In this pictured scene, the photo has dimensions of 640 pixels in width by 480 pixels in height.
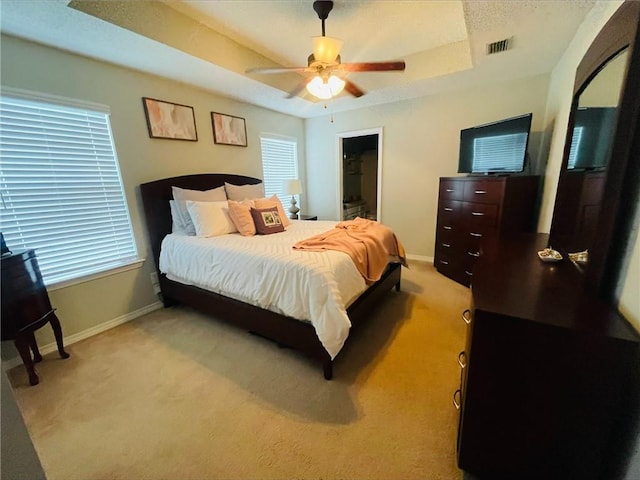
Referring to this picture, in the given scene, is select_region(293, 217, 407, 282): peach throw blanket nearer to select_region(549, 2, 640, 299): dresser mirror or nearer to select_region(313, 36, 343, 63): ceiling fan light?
select_region(549, 2, 640, 299): dresser mirror

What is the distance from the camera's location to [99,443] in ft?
4.58

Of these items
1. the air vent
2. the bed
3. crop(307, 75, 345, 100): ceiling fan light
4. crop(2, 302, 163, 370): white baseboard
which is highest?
the air vent

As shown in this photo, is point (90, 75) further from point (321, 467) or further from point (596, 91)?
point (596, 91)

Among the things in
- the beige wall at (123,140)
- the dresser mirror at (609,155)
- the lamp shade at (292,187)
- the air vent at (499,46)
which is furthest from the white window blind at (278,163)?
the dresser mirror at (609,155)

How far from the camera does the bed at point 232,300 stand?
1.81 m

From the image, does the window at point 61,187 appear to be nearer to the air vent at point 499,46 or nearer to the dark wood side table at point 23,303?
the dark wood side table at point 23,303

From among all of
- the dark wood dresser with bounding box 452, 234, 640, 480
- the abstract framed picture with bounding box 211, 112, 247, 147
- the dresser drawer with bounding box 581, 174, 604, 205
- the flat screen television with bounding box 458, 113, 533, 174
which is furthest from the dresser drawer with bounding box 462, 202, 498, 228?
the abstract framed picture with bounding box 211, 112, 247, 147

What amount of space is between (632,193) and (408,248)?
3329 mm

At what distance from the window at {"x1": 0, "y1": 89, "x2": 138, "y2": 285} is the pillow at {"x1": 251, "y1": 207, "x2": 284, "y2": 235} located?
128cm

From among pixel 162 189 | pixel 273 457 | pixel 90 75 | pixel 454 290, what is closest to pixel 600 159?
pixel 273 457

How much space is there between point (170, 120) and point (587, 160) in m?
3.46

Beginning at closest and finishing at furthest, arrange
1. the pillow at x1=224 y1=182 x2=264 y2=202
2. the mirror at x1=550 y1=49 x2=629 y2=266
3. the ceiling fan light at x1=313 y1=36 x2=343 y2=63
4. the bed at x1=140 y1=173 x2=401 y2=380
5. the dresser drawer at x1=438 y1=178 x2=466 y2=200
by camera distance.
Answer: the mirror at x1=550 y1=49 x2=629 y2=266 → the bed at x1=140 y1=173 x2=401 y2=380 → the ceiling fan light at x1=313 y1=36 x2=343 y2=63 → the dresser drawer at x1=438 y1=178 x2=466 y2=200 → the pillow at x1=224 y1=182 x2=264 y2=202

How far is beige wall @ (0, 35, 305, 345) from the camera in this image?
6.60ft

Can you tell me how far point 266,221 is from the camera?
2.77m
